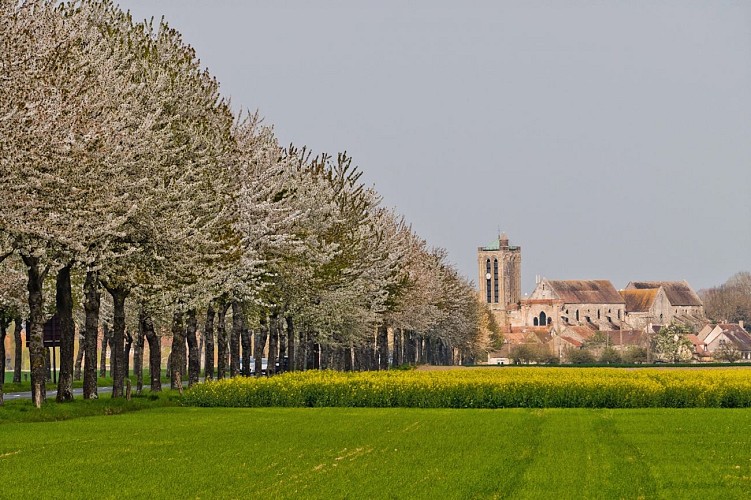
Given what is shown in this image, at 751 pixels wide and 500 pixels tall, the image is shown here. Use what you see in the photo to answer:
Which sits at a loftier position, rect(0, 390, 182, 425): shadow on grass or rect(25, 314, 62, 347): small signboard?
rect(25, 314, 62, 347): small signboard

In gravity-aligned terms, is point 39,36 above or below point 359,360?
above

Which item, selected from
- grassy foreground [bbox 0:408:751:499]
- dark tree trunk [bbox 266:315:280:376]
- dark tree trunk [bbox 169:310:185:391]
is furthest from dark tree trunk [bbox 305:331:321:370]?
grassy foreground [bbox 0:408:751:499]

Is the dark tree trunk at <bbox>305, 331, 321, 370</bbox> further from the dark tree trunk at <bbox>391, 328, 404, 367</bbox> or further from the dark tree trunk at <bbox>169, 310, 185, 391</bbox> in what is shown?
the dark tree trunk at <bbox>169, 310, 185, 391</bbox>

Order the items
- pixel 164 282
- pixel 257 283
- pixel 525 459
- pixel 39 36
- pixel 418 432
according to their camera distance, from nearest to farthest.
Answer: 1. pixel 525 459
2. pixel 418 432
3. pixel 39 36
4. pixel 164 282
5. pixel 257 283

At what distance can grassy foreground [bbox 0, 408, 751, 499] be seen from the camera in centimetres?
1981

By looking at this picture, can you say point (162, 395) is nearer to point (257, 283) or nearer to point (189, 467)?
point (257, 283)

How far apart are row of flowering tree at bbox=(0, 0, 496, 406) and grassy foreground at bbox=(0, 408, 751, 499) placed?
18.6 ft

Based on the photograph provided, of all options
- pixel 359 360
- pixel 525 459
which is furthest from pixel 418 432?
pixel 359 360

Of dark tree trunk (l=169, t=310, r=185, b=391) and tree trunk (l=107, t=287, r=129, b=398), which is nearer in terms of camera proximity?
tree trunk (l=107, t=287, r=129, b=398)

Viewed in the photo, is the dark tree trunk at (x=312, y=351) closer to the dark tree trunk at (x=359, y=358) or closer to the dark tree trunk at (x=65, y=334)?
the dark tree trunk at (x=359, y=358)

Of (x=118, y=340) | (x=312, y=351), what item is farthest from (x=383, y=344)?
(x=118, y=340)

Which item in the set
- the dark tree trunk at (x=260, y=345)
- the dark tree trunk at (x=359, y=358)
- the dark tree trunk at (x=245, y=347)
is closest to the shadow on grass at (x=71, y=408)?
the dark tree trunk at (x=245, y=347)

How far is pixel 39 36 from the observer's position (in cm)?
3550

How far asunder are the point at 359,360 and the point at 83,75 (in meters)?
55.5
